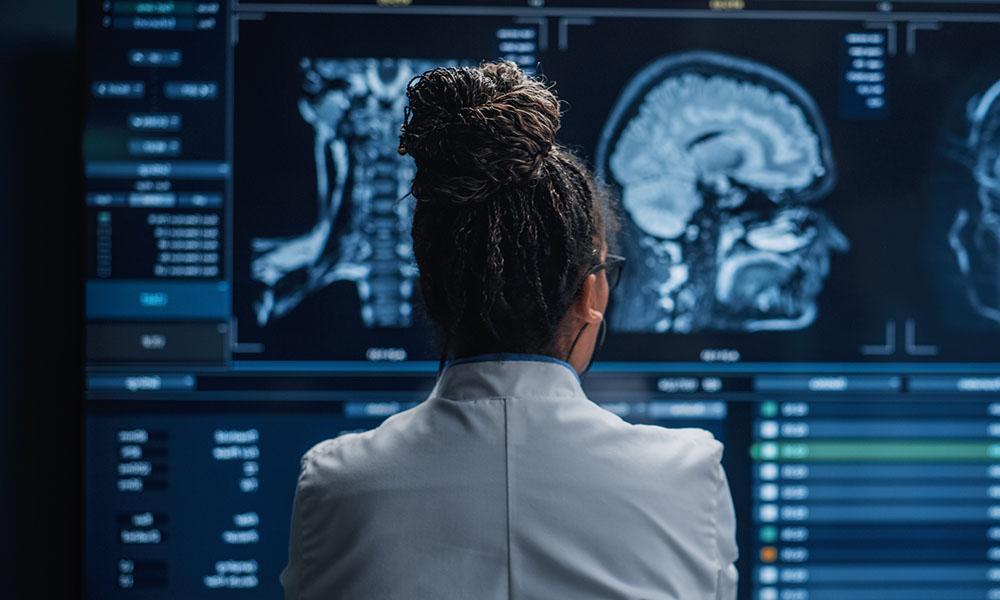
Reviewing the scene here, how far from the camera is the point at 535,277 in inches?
43.5

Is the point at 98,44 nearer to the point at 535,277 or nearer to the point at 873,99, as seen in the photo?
the point at 535,277

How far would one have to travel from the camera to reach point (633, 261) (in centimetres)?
200

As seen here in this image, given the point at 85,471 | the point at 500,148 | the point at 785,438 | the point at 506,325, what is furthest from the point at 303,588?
the point at 785,438

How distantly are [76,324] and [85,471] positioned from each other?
10.9 inches

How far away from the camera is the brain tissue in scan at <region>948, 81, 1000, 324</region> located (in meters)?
2.02

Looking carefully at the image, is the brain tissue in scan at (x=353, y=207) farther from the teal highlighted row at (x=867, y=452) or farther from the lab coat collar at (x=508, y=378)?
the lab coat collar at (x=508, y=378)

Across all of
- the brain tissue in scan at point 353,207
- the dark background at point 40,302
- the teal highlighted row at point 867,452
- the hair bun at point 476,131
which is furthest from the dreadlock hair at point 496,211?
the dark background at point 40,302

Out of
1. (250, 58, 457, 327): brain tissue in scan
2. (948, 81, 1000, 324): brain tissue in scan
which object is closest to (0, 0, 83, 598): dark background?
(250, 58, 457, 327): brain tissue in scan

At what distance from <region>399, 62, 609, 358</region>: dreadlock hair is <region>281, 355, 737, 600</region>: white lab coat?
5 centimetres

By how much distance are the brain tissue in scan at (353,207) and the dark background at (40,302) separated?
39cm

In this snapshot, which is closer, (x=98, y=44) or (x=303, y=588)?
(x=303, y=588)

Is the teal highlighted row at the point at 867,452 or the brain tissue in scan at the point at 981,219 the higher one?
the brain tissue in scan at the point at 981,219

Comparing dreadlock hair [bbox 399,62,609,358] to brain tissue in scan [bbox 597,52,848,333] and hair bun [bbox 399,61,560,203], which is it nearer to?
hair bun [bbox 399,61,560,203]

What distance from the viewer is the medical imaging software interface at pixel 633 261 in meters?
1.98
